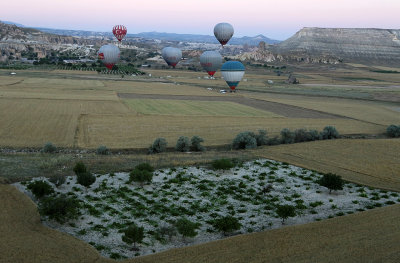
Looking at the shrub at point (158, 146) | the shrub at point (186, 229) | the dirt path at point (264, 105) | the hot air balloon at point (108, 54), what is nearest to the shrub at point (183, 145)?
the shrub at point (158, 146)

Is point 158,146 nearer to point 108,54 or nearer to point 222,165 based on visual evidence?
point 222,165

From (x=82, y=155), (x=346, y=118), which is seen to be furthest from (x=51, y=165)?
(x=346, y=118)

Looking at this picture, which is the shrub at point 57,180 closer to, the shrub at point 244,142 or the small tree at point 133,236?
the small tree at point 133,236

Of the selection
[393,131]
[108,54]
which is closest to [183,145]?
[393,131]

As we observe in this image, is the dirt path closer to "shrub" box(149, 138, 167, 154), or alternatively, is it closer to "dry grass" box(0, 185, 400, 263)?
"shrub" box(149, 138, 167, 154)

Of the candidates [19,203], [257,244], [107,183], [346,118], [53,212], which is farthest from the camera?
[346,118]

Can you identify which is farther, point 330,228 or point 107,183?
point 107,183

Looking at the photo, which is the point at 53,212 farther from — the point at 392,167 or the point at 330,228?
the point at 392,167
